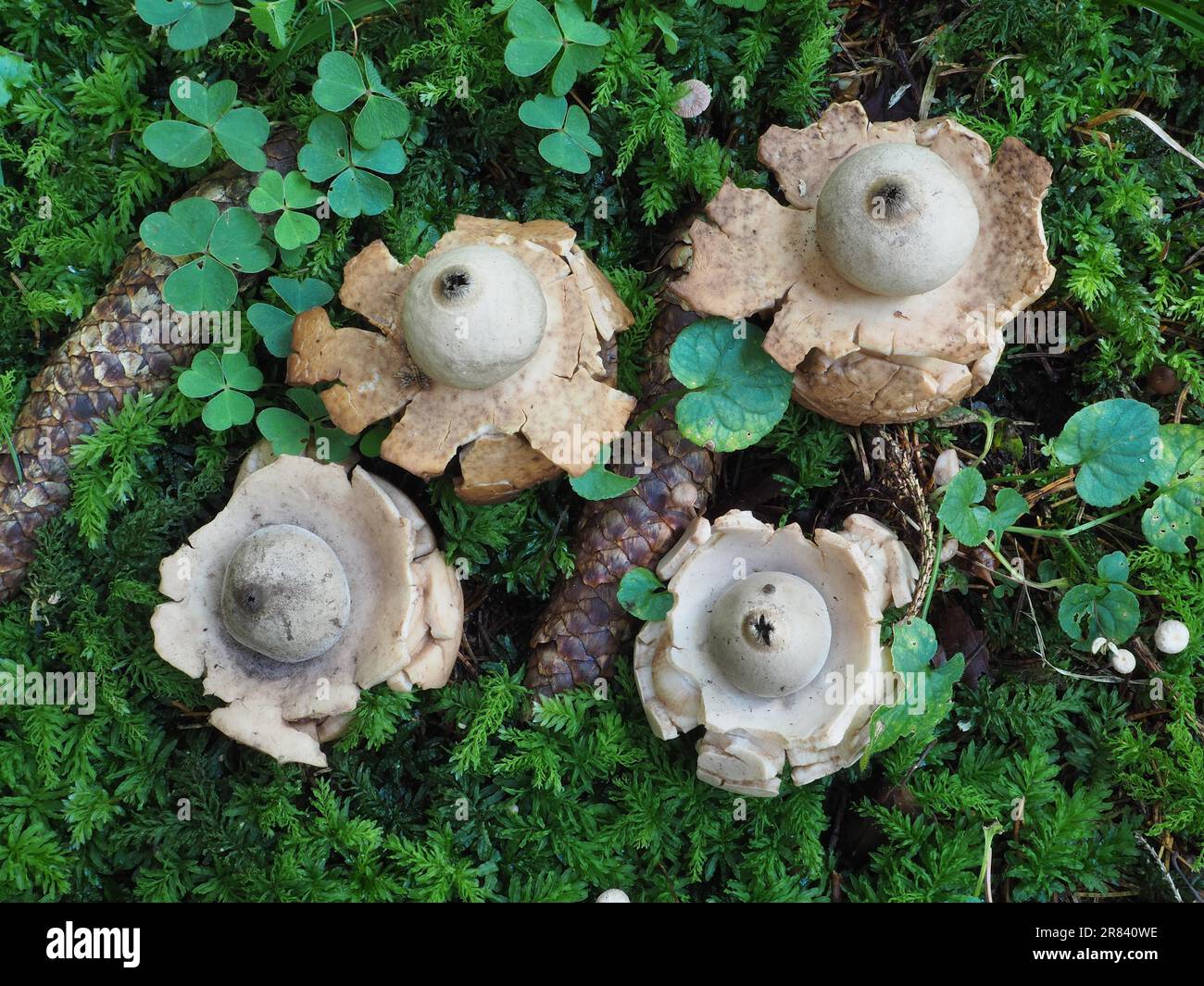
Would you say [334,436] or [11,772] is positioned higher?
[334,436]

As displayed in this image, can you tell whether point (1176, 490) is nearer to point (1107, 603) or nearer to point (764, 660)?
point (1107, 603)

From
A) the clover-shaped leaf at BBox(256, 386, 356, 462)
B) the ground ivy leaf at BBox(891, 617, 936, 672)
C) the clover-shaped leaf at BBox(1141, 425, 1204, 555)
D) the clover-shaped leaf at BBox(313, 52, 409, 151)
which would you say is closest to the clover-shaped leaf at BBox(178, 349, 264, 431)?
the clover-shaped leaf at BBox(256, 386, 356, 462)

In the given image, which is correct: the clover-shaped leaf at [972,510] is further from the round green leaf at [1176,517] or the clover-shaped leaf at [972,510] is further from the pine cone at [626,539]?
the pine cone at [626,539]

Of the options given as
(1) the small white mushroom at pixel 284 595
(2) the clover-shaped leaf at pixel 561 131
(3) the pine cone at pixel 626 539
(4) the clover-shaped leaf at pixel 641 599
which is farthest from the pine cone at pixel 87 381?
(4) the clover-shaped leaf at pixel 641 599
